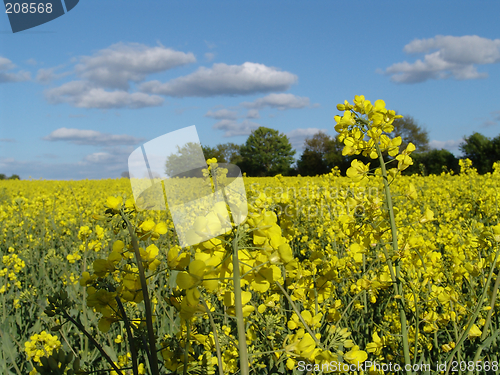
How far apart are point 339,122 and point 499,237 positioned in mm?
1013

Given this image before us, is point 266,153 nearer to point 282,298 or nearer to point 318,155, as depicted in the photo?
point 318,155

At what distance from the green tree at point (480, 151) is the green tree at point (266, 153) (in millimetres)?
25881

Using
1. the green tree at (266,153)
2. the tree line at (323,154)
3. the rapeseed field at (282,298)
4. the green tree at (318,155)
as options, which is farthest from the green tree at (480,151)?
the rapeseed field at (282,298)

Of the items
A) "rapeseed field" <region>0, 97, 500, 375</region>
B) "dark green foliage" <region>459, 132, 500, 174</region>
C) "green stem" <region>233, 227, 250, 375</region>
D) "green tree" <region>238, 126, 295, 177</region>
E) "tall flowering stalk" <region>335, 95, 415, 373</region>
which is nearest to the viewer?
"green stem" <region>233, 227, 250, 375</region>

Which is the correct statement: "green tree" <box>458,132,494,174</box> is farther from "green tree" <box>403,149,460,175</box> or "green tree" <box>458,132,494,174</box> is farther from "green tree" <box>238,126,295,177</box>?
"green tree" <box>238,126,295,177</box>

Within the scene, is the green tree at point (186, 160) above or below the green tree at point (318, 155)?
below

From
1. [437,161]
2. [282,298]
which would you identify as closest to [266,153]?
[437,161]

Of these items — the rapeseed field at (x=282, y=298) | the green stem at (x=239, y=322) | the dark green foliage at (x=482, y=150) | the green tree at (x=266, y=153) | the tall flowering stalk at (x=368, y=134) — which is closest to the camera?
A: the green stem at (x=239, y=322)

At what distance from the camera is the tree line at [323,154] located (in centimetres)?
3062

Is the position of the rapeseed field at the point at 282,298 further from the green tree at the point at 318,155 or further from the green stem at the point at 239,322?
the green tree at the point at 318,155

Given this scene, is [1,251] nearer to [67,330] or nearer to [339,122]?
[67,330]

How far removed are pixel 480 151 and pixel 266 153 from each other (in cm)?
3592

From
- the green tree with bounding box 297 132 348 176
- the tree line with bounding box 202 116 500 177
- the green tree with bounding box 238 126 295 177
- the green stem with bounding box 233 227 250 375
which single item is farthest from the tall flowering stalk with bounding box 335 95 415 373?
the green tree with bounding box 238 126 295 177

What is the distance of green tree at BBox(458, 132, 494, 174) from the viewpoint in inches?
1182
